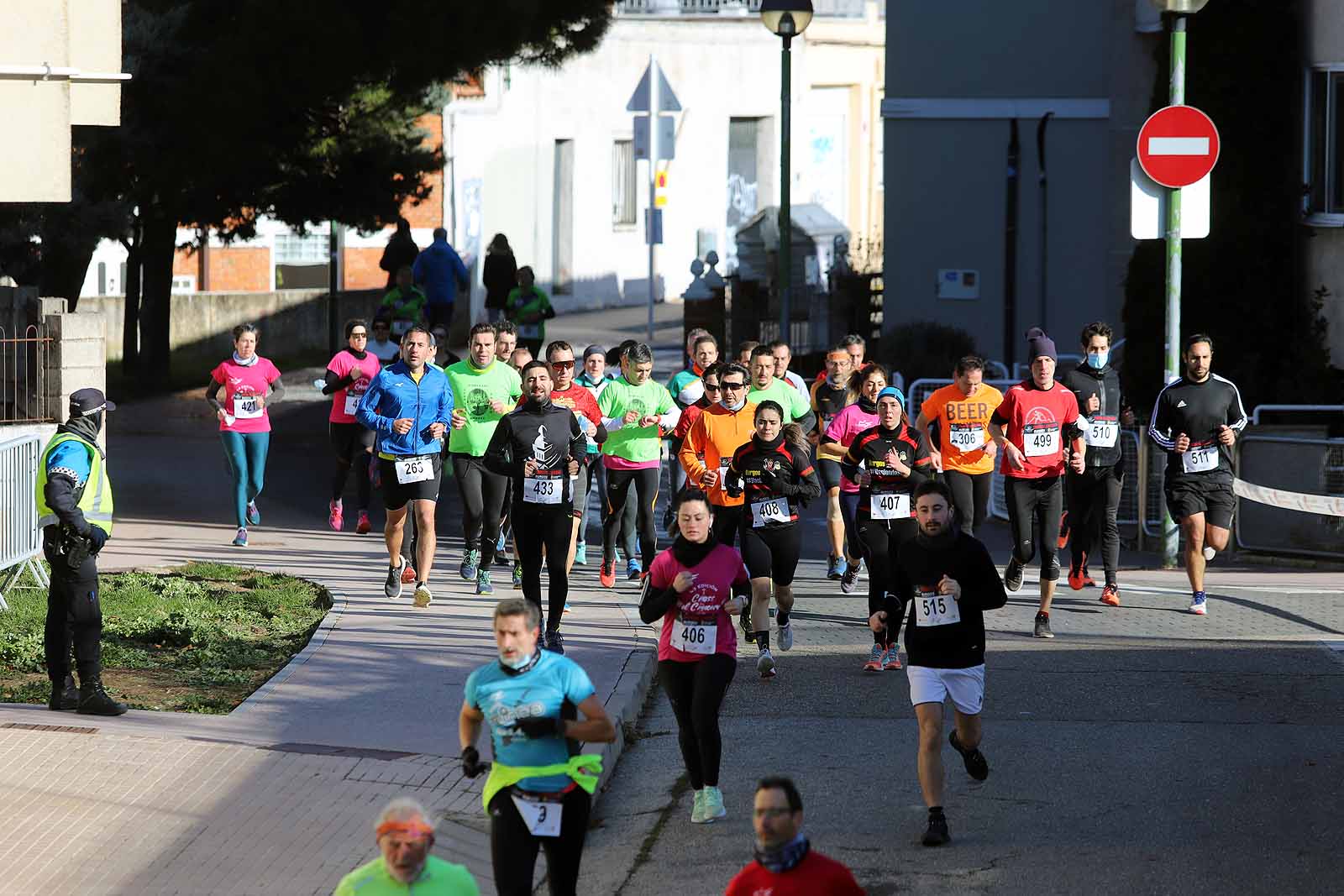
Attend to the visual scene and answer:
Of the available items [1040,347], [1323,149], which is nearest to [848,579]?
[1040,347]

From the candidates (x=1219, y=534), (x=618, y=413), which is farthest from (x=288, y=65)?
(x=1219, y=534)

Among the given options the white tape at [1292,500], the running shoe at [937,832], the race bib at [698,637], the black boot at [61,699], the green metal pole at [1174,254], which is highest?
the green metal pole at [1174,254]

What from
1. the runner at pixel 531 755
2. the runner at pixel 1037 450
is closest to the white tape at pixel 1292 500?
the runner at pixel 1037 450

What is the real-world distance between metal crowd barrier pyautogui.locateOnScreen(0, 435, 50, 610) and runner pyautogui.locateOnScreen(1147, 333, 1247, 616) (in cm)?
795

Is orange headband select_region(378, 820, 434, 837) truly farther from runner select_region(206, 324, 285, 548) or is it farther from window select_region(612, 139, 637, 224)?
window select_region(612, 139, 637, 224)

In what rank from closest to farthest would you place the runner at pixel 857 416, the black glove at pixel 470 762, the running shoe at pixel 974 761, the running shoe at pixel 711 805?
the black glove at pixel 470 762 → the running shoe at pixel 711 805 → the running shoe at pixel 974 761 → the runner at pixel 857 416

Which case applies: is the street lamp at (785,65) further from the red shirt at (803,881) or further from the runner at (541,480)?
the red shirt at (803,881)

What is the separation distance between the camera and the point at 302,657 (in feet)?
39.1

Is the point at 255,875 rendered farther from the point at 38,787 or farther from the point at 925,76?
the point at 925,76

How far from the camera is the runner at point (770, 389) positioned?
14055mm

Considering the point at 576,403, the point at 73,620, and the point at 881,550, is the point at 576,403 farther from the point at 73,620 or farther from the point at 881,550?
the point at 73,620

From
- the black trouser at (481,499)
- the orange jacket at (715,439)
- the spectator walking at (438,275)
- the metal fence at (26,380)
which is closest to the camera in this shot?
the orange jacket at (715,439)

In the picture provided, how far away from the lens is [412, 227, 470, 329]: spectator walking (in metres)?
25.6

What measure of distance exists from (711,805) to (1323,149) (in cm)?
1237
